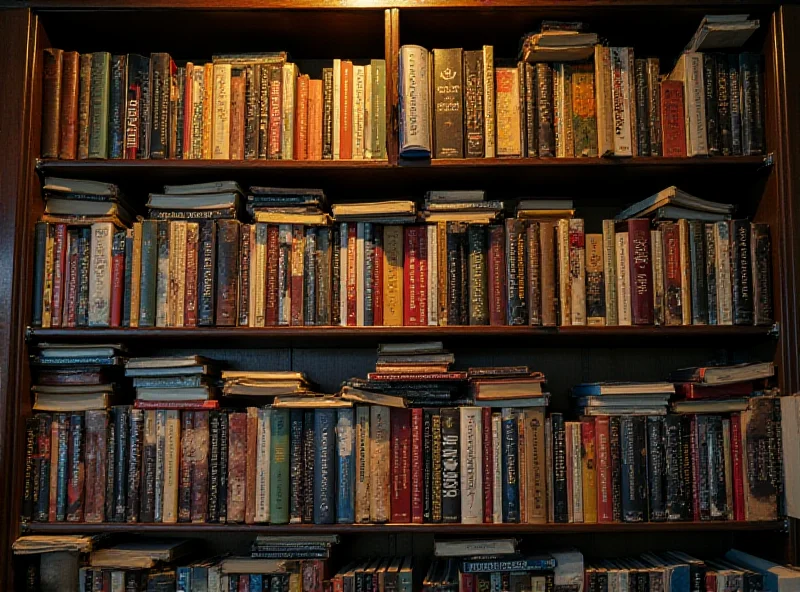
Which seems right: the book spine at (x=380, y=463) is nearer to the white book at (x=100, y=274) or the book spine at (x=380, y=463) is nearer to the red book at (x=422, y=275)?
the red book at (x=422, y=275)

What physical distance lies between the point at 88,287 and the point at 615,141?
126 centimetres

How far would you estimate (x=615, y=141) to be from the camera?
1896 millimetres

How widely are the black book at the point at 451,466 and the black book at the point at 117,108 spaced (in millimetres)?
977

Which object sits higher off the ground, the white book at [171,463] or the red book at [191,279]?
the red book at [191,279]

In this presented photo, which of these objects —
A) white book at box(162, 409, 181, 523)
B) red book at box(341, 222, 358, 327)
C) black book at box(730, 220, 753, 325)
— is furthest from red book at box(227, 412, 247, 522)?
black book at box(730, 220, 753, 325)

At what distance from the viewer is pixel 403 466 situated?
72.8 inches

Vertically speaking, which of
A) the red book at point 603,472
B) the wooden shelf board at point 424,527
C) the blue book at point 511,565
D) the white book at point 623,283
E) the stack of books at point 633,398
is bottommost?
the blue book at point 511,565

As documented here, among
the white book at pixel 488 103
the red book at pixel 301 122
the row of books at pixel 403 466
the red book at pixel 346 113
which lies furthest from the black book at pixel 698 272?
the red book at pixel 301 122

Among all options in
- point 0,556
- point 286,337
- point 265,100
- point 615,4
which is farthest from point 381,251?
point 0,556

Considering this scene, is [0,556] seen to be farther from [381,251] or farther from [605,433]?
[605,433]

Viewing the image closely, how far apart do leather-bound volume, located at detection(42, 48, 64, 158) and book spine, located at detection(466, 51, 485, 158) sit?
951 mm

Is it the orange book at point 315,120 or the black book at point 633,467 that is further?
the orange book at point 315,120

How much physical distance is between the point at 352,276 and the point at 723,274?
2.79 ft

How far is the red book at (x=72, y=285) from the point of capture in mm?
1891
